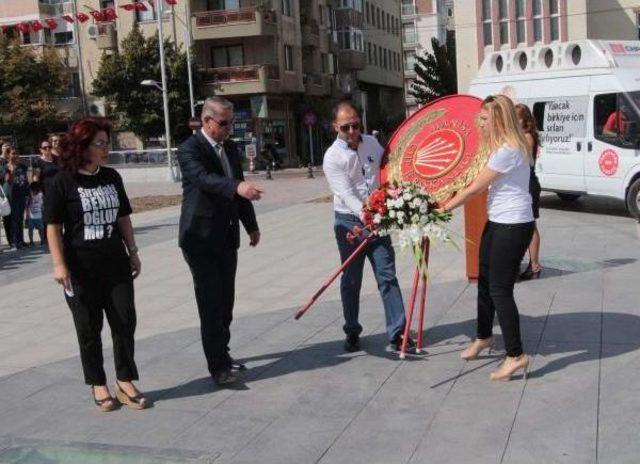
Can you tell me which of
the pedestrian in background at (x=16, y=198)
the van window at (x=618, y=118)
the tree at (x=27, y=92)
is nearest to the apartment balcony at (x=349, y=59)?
Result: the tree at (x=27, y=92)

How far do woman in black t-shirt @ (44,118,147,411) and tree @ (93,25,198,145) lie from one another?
39.3 metres

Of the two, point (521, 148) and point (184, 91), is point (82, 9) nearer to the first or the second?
Answer: point (184, 91)

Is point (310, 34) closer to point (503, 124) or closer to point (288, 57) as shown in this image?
point (288, 57)

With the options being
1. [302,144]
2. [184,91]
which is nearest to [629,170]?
[184,91]

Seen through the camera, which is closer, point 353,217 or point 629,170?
point 353,217

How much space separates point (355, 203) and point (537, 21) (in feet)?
162

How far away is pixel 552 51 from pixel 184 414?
1161 cm

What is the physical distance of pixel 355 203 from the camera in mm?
5609

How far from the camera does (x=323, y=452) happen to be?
165 inches

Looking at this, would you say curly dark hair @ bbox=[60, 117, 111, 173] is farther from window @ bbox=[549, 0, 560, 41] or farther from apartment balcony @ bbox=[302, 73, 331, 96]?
window @ bbox=[549, 0, 560, 41]

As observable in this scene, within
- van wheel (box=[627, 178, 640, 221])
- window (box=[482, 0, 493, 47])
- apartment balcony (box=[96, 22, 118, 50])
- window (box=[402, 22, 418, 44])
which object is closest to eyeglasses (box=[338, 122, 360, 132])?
van wheel (box=[627, 178, 640, 221])

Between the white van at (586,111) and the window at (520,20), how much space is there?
38.5 meters

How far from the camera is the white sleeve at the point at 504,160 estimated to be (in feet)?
16.1

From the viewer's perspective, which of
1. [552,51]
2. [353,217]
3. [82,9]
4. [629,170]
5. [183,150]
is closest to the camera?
[183,150]
